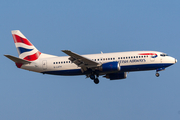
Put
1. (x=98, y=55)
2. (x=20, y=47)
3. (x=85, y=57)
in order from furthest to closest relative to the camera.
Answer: (x=20, y=47) < (x=98, y=55) < (x=85, y=57)

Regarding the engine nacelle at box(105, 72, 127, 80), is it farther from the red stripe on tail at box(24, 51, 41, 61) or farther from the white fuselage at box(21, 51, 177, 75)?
the red stripe on tail at box(24, 51, 41, 61)

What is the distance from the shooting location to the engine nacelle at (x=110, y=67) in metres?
44.5

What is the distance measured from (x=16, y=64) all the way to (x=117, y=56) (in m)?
16.2

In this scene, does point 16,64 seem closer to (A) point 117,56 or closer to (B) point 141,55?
(A) point 117,56

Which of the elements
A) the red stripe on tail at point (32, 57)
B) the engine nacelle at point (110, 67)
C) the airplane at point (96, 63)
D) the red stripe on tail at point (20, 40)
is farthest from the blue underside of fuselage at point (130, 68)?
the red stripe on tail at point (20, 40)

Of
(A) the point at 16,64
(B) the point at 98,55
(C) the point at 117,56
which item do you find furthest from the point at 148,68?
(A) the point at 16,64

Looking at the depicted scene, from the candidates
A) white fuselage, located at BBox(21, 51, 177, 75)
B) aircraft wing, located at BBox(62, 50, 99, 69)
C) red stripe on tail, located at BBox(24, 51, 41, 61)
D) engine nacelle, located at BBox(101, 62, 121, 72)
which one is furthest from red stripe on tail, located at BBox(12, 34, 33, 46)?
engine nacelle, located at BBox(101, 62, 121, 72)

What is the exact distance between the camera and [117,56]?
46.1 m

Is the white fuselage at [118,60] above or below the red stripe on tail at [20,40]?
below

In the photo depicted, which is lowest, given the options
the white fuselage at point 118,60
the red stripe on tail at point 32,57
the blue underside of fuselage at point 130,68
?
the blue underside of fuselage at point 130,68

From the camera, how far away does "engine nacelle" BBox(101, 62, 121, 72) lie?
4447 centimetres

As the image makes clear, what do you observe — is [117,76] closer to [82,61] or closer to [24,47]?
[82,61]

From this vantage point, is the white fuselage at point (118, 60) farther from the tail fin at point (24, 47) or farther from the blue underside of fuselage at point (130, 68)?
the tail fin at point (24, 47)

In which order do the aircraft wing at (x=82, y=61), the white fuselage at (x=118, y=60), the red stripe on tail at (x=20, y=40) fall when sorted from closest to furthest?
the aircraft wing at (x=82, y=61)
the white fuselage at (x=118, y=60)
the red stripe on tail at (x=20, y=40)
